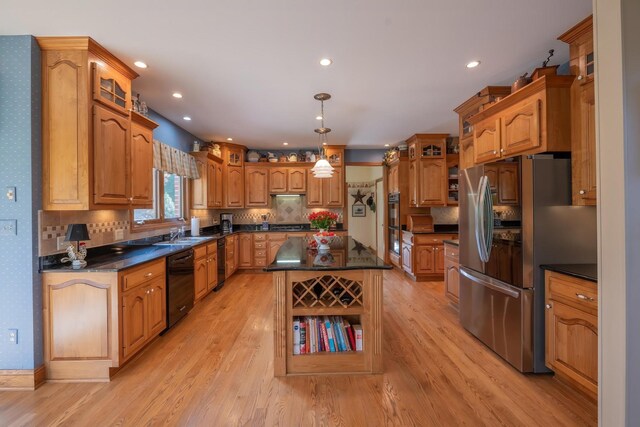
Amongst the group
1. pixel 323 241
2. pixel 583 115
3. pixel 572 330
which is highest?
pixel 583 115

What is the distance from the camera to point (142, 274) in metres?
2.56

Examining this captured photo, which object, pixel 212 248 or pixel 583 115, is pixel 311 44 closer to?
pixel 583 115

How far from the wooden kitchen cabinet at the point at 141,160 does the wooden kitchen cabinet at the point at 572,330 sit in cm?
377

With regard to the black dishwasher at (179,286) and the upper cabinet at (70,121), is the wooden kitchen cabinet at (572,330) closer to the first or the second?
the black dishwasher at (179,286)

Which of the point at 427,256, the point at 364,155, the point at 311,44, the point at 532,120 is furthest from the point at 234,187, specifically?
the point at 532,120

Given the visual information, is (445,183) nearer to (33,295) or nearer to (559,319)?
(559,319)

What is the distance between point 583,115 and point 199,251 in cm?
422

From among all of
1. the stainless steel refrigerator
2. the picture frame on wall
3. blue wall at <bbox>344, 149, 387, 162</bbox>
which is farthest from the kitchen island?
the picture frame on wall

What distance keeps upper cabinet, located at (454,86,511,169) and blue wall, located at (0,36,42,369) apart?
416 centimetres

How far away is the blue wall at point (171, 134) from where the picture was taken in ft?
13.0

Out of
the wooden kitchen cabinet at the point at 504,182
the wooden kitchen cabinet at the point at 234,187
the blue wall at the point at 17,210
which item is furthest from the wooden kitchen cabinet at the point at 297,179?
the blue wall at the point at 17,210

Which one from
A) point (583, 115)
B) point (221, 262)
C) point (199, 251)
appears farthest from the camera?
point (221, 262)

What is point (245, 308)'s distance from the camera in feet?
12.7

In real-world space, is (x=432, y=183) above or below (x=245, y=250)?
above
